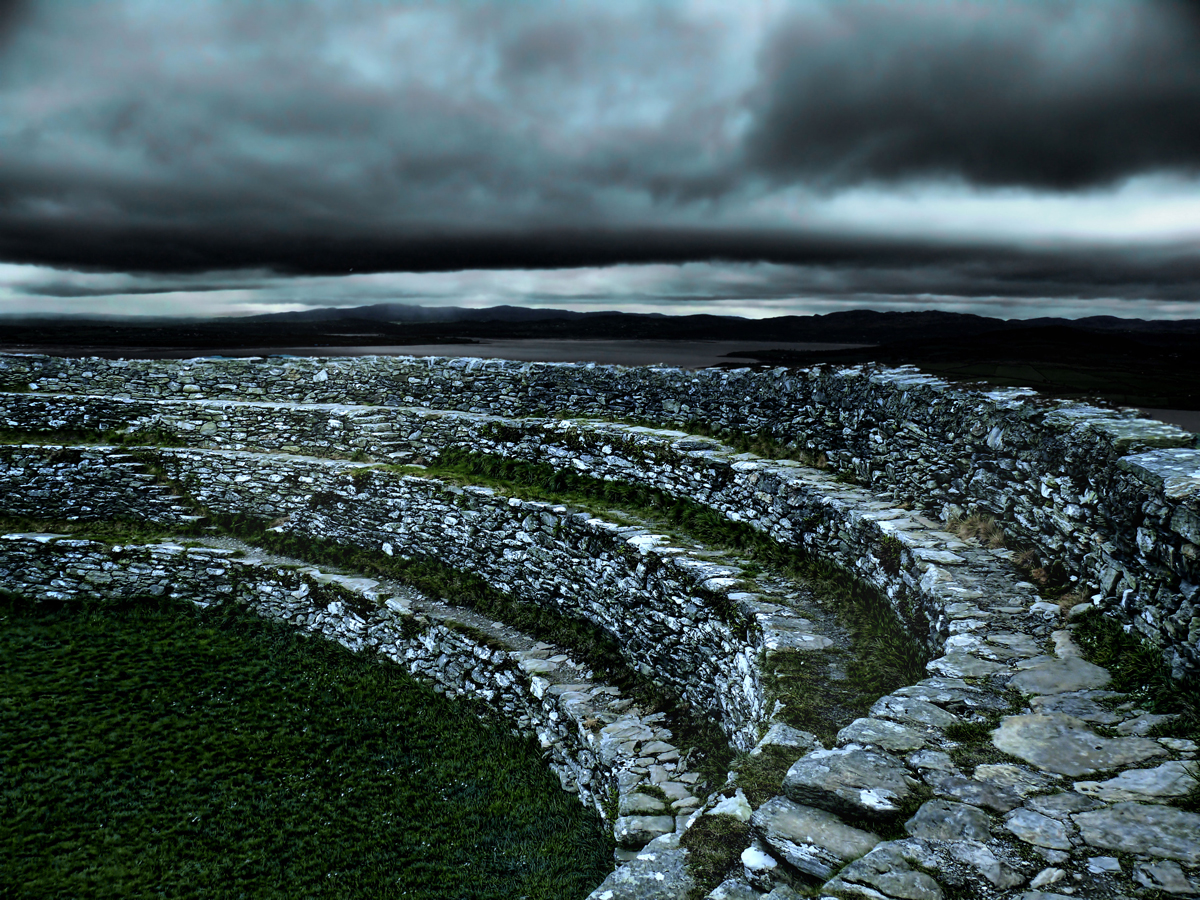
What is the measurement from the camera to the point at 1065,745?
414 centimetres

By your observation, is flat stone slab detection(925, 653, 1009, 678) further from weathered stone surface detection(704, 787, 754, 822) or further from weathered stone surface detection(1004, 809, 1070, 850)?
weathered stone surface detection(704, 787, 754, 822)

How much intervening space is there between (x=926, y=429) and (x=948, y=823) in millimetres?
7038

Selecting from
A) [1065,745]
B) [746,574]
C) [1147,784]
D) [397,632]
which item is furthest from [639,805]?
[397,632]

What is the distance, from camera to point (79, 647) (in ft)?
40.1

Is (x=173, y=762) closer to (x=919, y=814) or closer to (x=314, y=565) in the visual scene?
(x=314, y=565)

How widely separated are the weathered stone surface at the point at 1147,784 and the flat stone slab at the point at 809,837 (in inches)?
52.5

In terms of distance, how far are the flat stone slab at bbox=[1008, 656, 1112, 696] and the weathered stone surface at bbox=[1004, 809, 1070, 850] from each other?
5.13 feet

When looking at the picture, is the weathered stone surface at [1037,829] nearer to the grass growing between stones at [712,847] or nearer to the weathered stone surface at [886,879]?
the weathered stone surface at [886,879]

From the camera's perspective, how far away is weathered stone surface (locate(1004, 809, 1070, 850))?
3.28 metres

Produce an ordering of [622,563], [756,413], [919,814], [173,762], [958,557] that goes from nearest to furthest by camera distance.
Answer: [919,814], [958,557], [173,762], [622,563], [756,413]

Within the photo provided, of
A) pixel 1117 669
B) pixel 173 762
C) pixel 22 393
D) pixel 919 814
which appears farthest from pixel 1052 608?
pixel 22 393

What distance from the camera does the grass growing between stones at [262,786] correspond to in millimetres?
6898

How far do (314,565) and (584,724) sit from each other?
28.6 ft

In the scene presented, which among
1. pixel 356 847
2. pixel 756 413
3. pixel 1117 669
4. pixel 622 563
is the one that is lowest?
pixel 356 847
